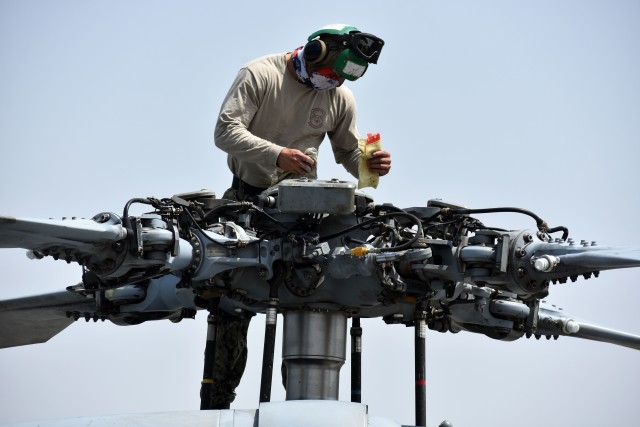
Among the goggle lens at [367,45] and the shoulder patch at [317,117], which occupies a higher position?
the goggle lens at [367,45]

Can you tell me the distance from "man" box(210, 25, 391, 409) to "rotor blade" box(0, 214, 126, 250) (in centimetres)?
153

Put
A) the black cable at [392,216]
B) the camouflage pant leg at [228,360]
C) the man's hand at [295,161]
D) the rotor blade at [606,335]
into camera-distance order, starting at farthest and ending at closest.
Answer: the rotor blade at [606,335], the camouflage pant leg at [228,360], the man's hand at [295,161], the black cable at [392,216]

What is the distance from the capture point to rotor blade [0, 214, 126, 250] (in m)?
8.55

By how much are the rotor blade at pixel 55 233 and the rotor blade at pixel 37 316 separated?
7.98 feet

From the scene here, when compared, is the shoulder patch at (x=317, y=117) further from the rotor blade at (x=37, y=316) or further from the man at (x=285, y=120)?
the rotor blade at (x=37, y=316)

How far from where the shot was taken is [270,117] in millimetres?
10719

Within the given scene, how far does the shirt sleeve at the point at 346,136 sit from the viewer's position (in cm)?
1120

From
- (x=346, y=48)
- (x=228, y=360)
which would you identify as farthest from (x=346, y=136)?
(x=228, y=360)

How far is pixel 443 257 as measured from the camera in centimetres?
973

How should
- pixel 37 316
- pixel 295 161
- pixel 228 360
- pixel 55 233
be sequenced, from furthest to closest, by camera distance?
1. pixel 37 316
2. pixel 228 360
3. pixel 295 161
4. pixel 55 233

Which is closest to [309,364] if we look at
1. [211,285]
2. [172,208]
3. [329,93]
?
[211,285]

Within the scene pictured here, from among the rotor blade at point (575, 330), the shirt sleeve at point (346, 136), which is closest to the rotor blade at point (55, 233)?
the shirt sleeve at point (346, 136)

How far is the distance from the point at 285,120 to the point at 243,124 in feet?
1.39

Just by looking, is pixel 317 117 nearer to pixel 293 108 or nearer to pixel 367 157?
pixel 293 108
